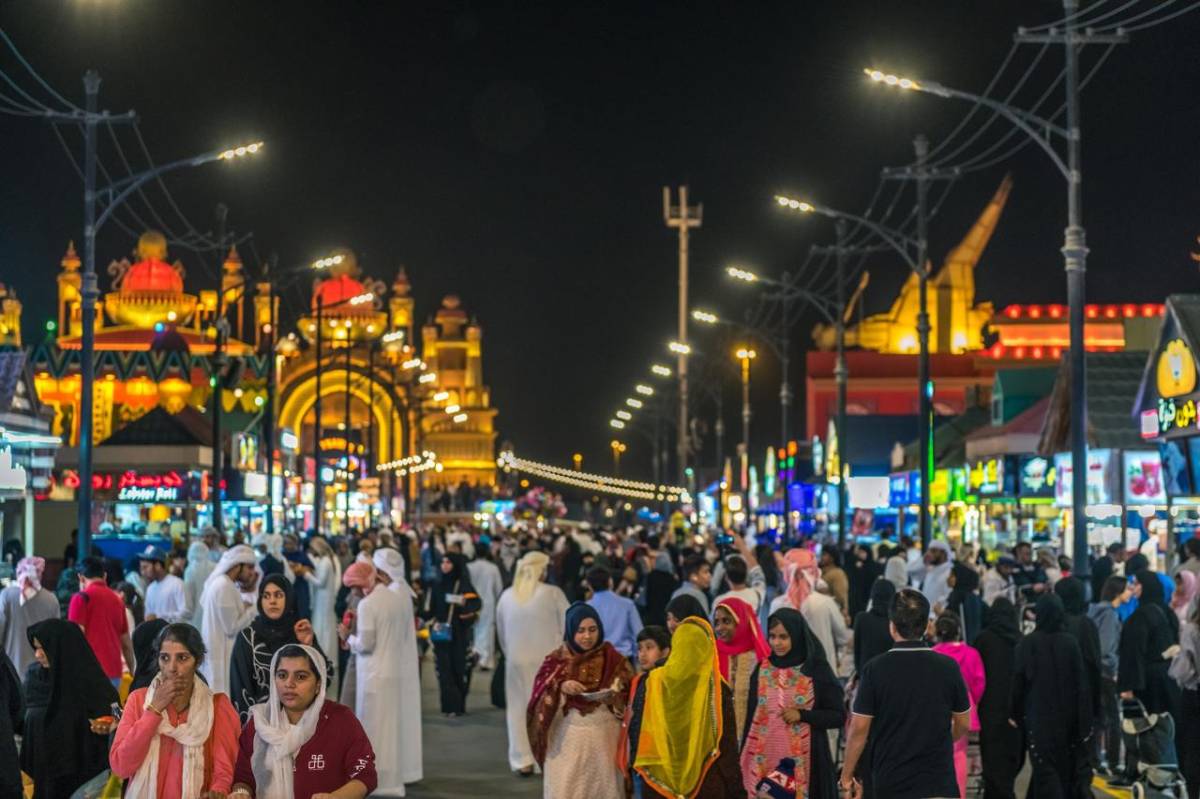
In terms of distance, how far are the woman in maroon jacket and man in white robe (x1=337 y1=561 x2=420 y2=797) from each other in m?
6.82

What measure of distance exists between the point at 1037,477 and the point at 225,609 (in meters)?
22.4

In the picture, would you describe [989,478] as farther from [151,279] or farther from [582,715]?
[151,279]

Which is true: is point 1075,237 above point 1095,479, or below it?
above

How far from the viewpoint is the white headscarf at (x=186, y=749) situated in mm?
7148

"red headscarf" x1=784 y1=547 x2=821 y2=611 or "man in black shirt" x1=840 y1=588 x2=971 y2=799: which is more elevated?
"red headscarf" x1=784 y1=547 x2=821 y2=611

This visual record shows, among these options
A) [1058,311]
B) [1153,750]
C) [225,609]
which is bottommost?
[1153,750]

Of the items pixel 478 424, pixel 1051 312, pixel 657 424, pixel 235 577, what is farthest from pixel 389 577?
pixel 478 424

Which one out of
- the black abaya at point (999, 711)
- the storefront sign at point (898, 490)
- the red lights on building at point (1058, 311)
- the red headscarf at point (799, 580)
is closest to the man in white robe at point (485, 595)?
the red headscarf at point (799, 580)

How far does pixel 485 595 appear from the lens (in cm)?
2358

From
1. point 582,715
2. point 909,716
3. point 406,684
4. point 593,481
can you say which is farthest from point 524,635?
point 593,481

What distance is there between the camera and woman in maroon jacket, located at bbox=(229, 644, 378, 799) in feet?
23.3

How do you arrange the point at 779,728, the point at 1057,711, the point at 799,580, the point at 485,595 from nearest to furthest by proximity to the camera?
the point at 779,728
the point at 1057,711
the point at 799,580
the point at 485,595

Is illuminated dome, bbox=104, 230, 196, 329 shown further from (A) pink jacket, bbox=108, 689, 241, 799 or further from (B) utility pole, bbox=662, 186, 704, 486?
(A) pink jacket, bbox=108, 689, 241, 799

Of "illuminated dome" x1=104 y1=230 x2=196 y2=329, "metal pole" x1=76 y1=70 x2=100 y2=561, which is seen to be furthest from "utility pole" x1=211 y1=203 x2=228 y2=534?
"illuminated dome" x1=104 y1=230 x2=196 y2=329
